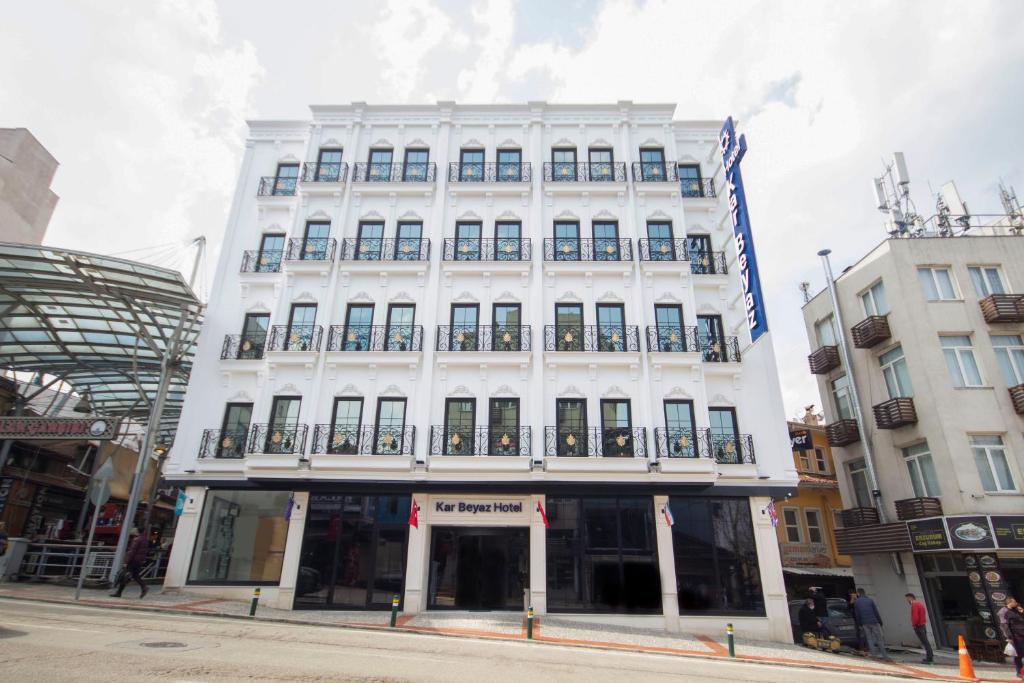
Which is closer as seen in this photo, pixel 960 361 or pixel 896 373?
pixel 960 361

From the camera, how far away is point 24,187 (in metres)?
33.0

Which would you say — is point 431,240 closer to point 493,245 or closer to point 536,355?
point 493,245

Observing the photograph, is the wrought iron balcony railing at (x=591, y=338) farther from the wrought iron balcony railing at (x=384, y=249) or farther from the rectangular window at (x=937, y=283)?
the rectangular window at (x=937, y=283)

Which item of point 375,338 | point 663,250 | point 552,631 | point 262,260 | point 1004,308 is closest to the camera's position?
point 552,631

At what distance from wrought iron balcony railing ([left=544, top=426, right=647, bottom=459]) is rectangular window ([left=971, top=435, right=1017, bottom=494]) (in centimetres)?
1120

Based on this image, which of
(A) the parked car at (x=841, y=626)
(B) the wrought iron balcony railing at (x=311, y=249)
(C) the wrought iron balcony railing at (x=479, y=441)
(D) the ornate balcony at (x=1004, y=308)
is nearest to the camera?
(A) the parked car at (x=841, y=626)

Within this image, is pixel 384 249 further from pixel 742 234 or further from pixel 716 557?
pixel 716 557

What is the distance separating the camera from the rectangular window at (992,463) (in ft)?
59.2

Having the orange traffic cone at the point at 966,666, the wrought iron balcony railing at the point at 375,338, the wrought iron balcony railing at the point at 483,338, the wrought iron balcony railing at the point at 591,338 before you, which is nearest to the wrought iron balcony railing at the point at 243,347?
the wrought iron balcony railing at the point at 375,338

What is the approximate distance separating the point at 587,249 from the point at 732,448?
9.38m

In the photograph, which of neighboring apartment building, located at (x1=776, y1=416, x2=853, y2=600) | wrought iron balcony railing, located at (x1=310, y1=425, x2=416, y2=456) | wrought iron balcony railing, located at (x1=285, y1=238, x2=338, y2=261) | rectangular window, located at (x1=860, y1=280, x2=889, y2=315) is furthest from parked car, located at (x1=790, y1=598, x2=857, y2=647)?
wrought iron balcony railing, located at (x1=285, y1=238, x2=338, y2=261)

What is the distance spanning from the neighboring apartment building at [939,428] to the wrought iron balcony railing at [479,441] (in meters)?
13.6

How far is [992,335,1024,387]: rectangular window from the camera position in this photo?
19312mm

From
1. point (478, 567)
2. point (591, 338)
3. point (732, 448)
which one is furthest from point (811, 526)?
point (478, 567)
